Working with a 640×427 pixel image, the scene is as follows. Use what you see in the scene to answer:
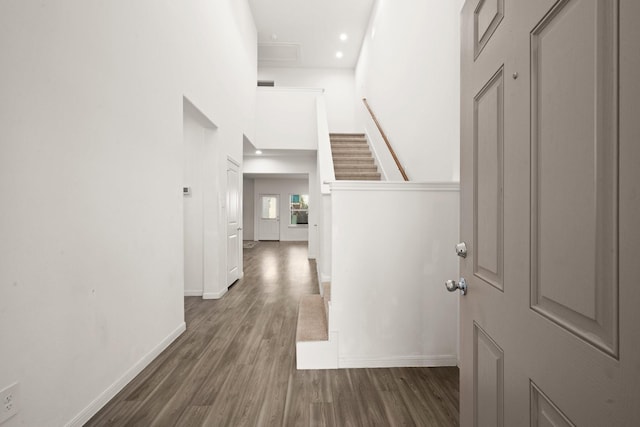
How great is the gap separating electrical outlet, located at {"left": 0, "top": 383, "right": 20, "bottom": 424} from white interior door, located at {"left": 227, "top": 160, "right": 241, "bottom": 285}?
313cm

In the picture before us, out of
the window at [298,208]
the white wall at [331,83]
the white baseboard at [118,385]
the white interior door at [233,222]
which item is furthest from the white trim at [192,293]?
the window at [298,208]

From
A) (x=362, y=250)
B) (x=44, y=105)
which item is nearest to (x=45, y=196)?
→ (x=44, y=105)

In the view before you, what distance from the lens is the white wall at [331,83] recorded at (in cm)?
890

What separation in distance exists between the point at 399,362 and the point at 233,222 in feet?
10.6

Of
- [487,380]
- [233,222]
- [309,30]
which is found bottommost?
[487,380]

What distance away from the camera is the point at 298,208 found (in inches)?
482

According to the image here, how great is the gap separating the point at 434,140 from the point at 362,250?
56.1 inches

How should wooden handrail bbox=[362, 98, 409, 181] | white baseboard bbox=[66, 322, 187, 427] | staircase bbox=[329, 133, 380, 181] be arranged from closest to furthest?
1. white baseboard bbox=[66, 322, 187, 427]
2. wooden handrail bbox=[362, 98, 409, 181]
3. staircase bbox=[329, 133, 380, 181]

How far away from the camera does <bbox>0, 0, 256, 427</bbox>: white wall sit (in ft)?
4.42

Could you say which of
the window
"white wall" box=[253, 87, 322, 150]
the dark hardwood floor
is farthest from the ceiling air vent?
the dark hardwood floor

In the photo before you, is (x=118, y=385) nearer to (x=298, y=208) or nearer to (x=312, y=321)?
(x=312, y=321)

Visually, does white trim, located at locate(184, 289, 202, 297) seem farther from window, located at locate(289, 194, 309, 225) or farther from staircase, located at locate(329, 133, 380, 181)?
window, located at locate(289, 194, 309, 225)

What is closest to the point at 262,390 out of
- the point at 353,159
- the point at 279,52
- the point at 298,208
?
the point at 353,159

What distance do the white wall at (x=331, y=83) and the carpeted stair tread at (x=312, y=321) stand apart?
6616mm
